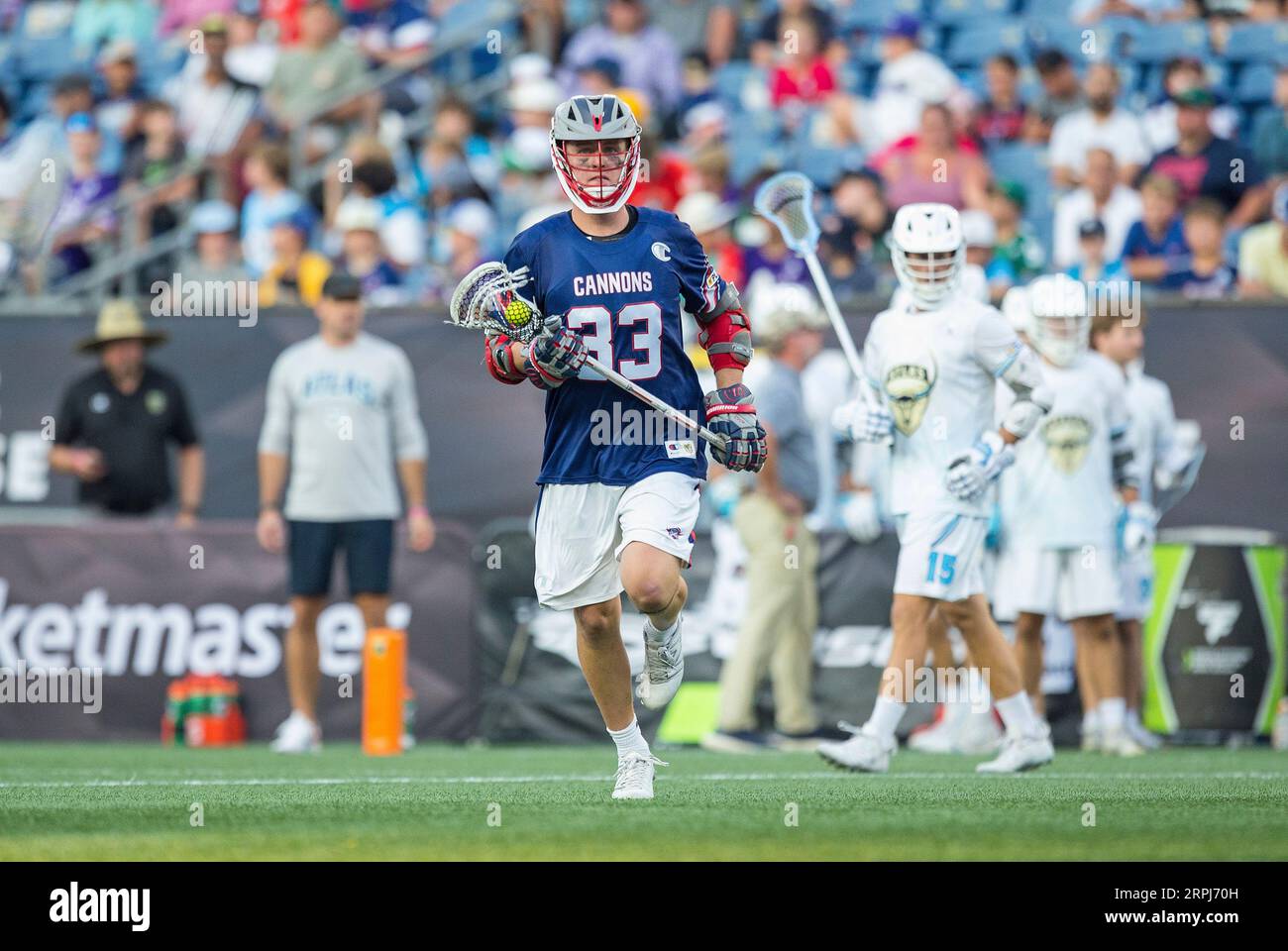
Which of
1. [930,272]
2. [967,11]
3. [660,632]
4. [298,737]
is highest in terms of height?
[967,11]

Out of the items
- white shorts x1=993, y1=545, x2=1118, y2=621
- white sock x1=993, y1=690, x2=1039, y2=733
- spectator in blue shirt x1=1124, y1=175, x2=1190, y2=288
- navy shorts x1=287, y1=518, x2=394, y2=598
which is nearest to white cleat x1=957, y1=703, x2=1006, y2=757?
white shorts x1=993, y1=545, x2=1118, y2=621

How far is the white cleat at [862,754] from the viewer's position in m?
9.38

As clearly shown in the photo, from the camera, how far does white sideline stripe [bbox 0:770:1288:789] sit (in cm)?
912

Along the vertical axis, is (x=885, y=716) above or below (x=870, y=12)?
below

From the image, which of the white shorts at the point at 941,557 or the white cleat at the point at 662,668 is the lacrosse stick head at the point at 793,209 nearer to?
the white shorts at the point at 941,557

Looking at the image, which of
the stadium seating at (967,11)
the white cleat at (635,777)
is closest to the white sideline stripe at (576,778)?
the white cleat at (635,777)

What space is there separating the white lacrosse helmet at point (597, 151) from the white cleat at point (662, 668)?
1646 mm

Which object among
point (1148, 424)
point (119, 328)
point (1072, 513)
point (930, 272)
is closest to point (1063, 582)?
point (1072, 513)

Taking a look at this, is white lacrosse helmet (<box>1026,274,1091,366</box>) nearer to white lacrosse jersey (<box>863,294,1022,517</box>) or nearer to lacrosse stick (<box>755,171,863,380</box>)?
lacrosse stick (<box>755,171,863,380</box>)

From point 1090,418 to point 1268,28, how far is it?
A: 694 centimetres

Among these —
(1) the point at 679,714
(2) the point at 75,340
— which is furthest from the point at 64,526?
(1) the point at 679,714

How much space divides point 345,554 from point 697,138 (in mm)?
6025

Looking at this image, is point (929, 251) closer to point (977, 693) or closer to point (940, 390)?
point (940, 390)

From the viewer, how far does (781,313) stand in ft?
42.1
